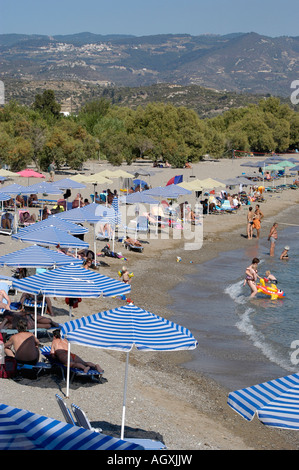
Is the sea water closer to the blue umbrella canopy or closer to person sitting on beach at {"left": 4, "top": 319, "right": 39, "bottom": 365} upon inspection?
person sitting on beach at {"left": 4, "top": 319, "right": 39, "bottom": 365}

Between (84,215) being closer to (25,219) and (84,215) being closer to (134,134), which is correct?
(25,219)

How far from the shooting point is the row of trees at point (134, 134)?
1619 inches

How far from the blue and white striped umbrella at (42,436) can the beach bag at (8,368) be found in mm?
4697

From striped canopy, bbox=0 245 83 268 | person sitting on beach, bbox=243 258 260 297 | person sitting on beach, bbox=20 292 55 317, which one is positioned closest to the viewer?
striped canopy, bbox=0 245 83 268

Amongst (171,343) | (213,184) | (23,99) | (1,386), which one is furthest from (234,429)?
(23,99)

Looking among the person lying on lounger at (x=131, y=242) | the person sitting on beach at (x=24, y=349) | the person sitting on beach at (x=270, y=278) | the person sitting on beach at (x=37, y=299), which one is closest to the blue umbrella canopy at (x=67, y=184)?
the person lying on lounger at (x=131, y=242)

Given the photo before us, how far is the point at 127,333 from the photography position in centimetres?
729

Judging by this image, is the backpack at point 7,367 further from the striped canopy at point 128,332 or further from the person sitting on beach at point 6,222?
the person sitting on beach at point 6,222

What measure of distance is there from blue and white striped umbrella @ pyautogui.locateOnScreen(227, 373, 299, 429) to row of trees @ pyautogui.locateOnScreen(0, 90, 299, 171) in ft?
107

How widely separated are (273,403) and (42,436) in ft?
7.68

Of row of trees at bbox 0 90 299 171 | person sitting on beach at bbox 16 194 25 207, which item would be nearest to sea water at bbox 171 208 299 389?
person sitting on beach at bbox 16 194 25 207

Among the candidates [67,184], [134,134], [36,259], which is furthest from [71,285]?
[134,134]

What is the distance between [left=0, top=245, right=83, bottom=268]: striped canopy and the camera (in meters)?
11.5

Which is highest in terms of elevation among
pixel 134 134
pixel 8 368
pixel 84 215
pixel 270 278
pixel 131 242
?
pixel 134 134
